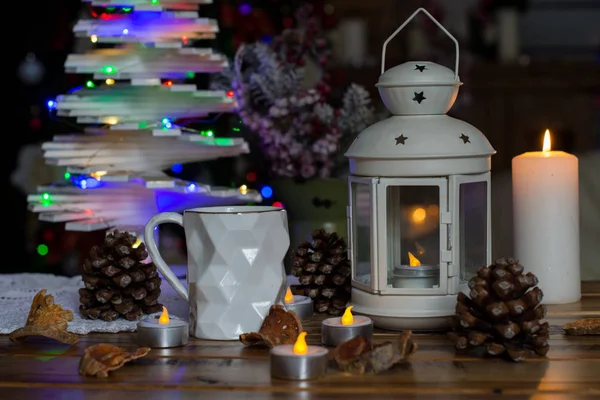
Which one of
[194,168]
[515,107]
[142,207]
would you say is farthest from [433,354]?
[515,107]

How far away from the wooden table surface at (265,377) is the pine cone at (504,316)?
17 millimetres

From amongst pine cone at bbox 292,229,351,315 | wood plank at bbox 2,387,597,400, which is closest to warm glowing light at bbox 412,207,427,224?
pine cone at bbox 292,229,351,315

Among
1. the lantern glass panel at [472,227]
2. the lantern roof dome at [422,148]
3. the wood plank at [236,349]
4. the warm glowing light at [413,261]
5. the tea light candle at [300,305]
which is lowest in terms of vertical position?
the wood plank at [236,349]

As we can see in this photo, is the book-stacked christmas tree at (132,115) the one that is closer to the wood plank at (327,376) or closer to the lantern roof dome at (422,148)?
the lantern roof dome at (422,148)

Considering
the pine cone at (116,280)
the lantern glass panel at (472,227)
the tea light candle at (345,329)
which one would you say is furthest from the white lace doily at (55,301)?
the lantern glass panel at (472,227)

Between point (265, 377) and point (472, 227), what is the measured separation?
0.37 meters

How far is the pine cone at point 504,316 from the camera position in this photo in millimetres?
917

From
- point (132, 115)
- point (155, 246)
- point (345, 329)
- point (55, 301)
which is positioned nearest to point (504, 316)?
point (345, 329)

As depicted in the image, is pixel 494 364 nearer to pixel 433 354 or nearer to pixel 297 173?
pixel 433 354

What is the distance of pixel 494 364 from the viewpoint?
900mm

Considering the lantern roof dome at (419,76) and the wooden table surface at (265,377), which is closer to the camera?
the wooden table surface at (265,377)

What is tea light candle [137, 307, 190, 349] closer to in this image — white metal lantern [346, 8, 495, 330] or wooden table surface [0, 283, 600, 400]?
wooden table surface [0, 283, 600, 400]

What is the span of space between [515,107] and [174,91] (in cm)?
309

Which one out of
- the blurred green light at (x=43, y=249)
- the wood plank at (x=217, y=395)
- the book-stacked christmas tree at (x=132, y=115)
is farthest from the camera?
the blurred green light at (x=43, y=249)
